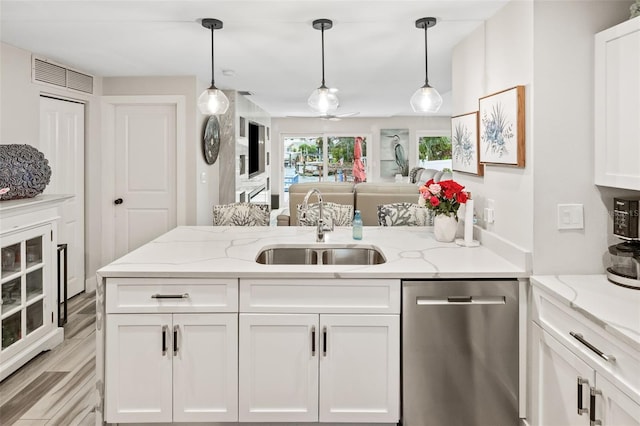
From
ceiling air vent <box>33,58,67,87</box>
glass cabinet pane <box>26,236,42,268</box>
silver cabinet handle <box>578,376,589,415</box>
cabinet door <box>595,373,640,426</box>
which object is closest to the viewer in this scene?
cabinet door <box>595,373,640,426</box>

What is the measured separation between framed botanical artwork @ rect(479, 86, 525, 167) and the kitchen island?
1.72 ft

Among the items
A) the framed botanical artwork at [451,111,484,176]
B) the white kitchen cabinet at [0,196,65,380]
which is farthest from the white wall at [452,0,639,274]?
the white kitchen cabinet at [0,196,65,380]

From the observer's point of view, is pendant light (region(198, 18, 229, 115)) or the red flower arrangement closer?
the red flower arrangement

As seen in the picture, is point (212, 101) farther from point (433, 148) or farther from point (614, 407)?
point (433, 148)

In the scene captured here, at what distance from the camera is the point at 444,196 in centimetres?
282

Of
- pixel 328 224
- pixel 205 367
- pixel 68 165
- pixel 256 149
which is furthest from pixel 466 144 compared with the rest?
pixel 256 149

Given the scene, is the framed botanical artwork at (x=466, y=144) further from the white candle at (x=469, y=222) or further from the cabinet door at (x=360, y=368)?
the cabinet door at (x=360, y=368)

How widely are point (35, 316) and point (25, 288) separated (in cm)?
26

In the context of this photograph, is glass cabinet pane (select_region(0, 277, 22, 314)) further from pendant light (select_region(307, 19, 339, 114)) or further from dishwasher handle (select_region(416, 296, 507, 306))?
dishwasher handle (select_region(416, 296, 507, 306))

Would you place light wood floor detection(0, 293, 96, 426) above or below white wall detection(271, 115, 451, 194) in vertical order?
below

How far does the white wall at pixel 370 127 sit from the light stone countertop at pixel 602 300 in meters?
8.43

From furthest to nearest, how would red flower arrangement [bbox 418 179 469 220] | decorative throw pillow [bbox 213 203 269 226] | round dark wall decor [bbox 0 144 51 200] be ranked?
1. decorative throw pillow [bbox 213 203 269 226]
2. round dark wall decor [bbox 0 144 51 200]
3. red flower arrangement [bbox 418 179 469 220]

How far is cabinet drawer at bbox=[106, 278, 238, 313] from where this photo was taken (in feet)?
7.06

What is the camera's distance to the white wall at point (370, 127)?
33.7 ft
